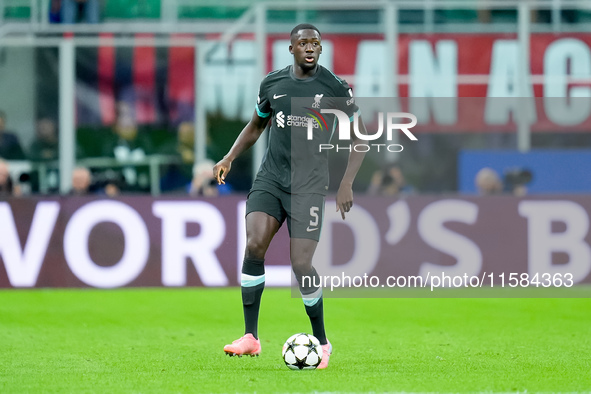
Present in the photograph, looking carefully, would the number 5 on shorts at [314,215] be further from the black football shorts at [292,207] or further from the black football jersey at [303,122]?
the black football jersey at [303,122]

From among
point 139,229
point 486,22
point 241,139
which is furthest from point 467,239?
point 241,139

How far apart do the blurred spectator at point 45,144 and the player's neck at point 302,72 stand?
7847 millimetres

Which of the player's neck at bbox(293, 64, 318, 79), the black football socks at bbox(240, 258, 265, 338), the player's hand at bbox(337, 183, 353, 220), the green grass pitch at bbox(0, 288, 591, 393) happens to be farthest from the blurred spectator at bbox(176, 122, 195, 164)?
the player's hand at bbox(337, 183, 353, 220)

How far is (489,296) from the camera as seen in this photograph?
→ 1118cm

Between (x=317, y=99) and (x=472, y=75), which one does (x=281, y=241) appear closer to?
(x=472, y=75)

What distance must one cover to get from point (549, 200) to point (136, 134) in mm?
5570

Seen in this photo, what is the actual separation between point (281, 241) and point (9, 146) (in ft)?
13.8

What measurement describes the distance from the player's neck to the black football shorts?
0.68 meters

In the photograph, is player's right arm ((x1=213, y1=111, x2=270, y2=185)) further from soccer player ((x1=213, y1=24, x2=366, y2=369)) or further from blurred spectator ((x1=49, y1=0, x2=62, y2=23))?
blurred spectator ((x1=49, y1=0, x2=62, y2=23))

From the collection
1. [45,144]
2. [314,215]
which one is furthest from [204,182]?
[314,215]

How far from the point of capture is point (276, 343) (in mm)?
7457

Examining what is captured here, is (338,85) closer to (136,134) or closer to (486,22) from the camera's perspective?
(136,134)

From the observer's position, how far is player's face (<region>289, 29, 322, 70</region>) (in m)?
6.05

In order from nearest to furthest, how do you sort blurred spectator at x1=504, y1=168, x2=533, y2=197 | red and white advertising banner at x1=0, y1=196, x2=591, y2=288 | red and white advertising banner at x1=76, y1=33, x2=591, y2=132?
red and white advertising banner at x1=0, y1=196, x2=591, y2=288
blurred spectator at x1=504, y1=168, x2=533, y2=197
red and white advertising banner at x1=76, y1=33, x2=591, y2=132
